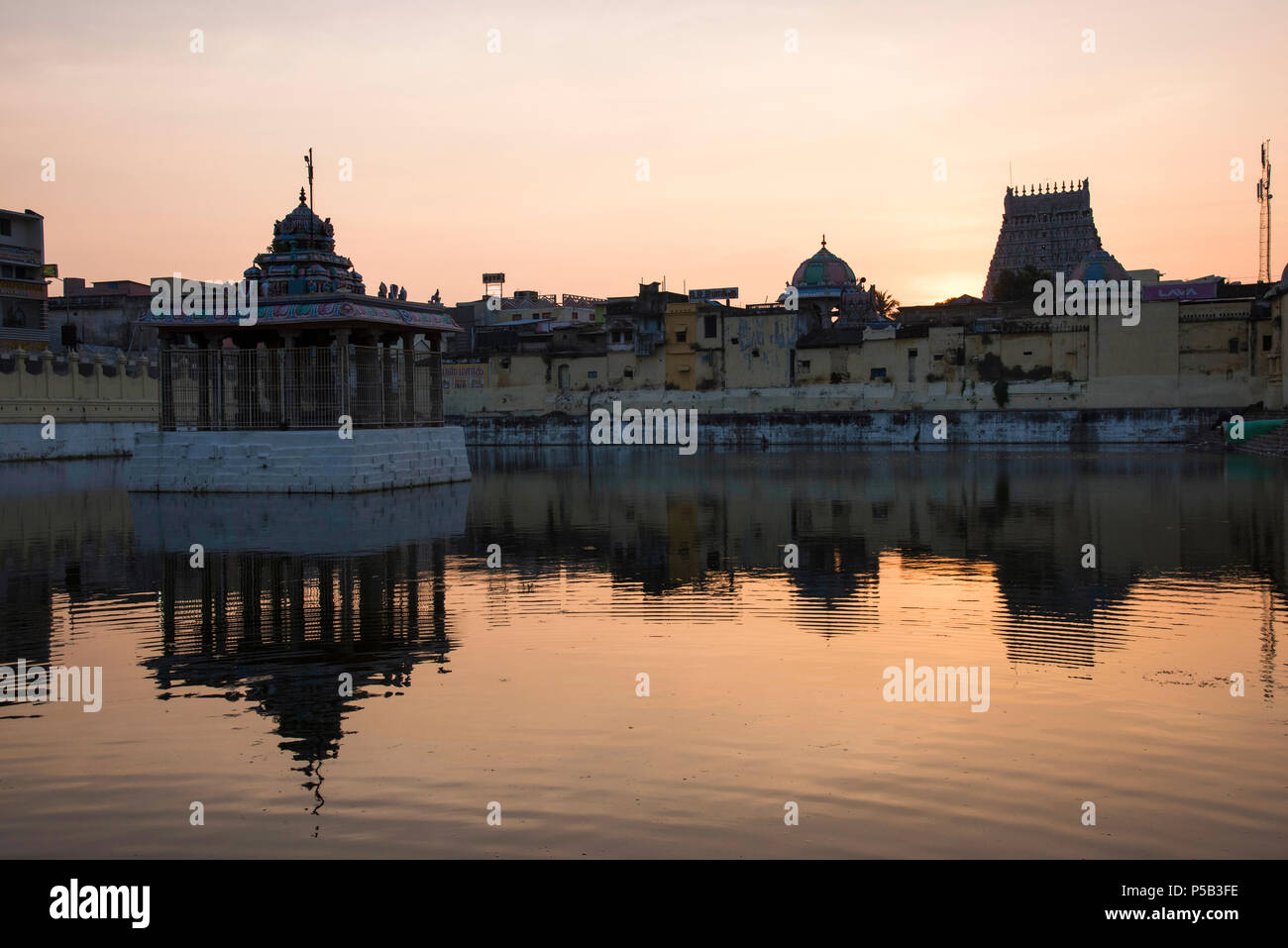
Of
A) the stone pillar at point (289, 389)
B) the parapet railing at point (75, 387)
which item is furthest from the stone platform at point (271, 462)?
the parapet railing at point (75, 387)

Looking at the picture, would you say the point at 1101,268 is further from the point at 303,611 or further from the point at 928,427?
the point at 303,611

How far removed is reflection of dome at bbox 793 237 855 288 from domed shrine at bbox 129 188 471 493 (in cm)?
4432

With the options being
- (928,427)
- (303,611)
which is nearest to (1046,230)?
(928,427)

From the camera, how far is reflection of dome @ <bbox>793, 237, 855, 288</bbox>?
6994 cm

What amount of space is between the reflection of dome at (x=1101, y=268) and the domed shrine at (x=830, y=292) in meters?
11.5

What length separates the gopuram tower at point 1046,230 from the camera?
9081 centimetres

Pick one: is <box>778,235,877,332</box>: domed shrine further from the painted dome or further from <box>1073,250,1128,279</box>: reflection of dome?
the painted dome

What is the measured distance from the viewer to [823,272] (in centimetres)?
7050

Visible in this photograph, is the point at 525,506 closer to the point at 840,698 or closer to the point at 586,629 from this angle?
the point at 586,629

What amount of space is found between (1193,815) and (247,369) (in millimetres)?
23869

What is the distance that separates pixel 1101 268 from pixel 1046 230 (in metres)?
34.5

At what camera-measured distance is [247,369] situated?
86.4ft

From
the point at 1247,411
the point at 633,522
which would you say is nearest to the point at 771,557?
the point at 633,522

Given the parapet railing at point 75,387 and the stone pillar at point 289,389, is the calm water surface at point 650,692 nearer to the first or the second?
the stone pillar at point 289,389
